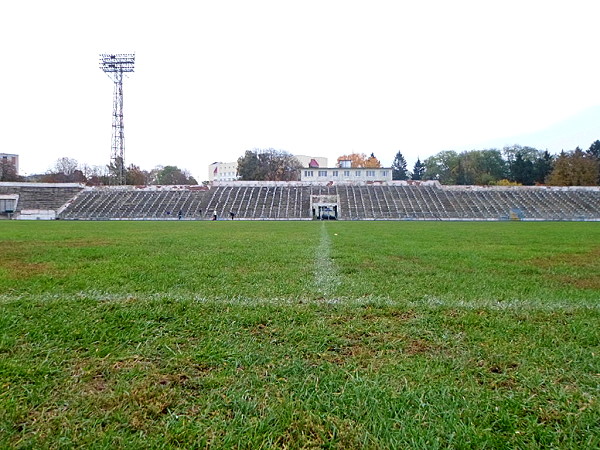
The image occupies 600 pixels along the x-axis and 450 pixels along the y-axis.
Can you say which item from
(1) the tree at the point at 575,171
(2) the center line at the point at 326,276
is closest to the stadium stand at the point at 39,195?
(2) the center line at the point at 326,276

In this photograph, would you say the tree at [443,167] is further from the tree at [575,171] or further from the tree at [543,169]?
the tree at [575,171]

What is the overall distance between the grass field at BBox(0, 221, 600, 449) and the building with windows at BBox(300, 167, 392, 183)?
47076mm

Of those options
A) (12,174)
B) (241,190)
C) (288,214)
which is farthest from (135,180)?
(288,214)

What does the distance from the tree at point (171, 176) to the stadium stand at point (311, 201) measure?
1584 inches

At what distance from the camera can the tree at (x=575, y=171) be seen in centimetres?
5494

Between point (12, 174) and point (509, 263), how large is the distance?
76961mm

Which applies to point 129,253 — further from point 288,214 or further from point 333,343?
point 288,214

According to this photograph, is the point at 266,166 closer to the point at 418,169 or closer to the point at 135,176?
the point at 135,176

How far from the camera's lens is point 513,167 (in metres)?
66.2

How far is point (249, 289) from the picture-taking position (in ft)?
14.2

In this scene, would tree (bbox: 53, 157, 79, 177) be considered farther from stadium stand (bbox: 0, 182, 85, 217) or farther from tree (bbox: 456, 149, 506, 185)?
tree (bbox: 456, 149, 506, 185)

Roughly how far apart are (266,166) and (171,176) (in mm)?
30114

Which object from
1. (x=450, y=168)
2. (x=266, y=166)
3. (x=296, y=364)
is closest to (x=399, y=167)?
(x=450, y=168)

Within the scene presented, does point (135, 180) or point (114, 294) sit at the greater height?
point (135, 180)
